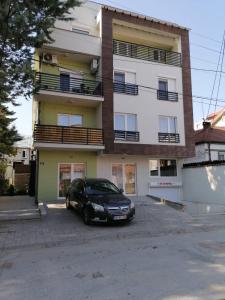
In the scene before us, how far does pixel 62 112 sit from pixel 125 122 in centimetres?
428

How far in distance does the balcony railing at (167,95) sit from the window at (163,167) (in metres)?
4.51

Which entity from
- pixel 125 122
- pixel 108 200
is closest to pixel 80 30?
pixel 125 122

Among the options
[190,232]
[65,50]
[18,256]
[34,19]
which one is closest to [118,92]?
[65,50]

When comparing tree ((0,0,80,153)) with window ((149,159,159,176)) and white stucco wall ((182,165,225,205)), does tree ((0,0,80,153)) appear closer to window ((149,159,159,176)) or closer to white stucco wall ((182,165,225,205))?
window ((149,159,159,176))

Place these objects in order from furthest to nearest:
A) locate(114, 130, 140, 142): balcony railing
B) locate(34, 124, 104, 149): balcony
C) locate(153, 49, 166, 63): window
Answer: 1. locate(153, 49, 166, 63): window
2. locate(114, 130, 140, 142): balcony railing
3. locate(34, 124, 104, 149): balcony

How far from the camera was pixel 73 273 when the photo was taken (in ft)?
20.8

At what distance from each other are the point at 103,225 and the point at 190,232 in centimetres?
340

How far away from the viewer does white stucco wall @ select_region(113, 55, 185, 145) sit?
20.0 metres

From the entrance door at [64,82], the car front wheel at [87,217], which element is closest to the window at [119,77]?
the entrance door at [64,82]

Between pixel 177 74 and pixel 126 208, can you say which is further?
pixel 177 74

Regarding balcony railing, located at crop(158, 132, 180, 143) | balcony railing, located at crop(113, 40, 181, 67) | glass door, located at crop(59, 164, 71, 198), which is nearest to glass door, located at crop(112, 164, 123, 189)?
glass door, located at crop(59, 164, 71, 198)

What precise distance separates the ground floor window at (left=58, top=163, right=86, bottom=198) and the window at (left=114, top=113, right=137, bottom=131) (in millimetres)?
3547

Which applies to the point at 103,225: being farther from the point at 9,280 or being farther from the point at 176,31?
the point at 176,31

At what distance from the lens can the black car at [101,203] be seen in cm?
1130
